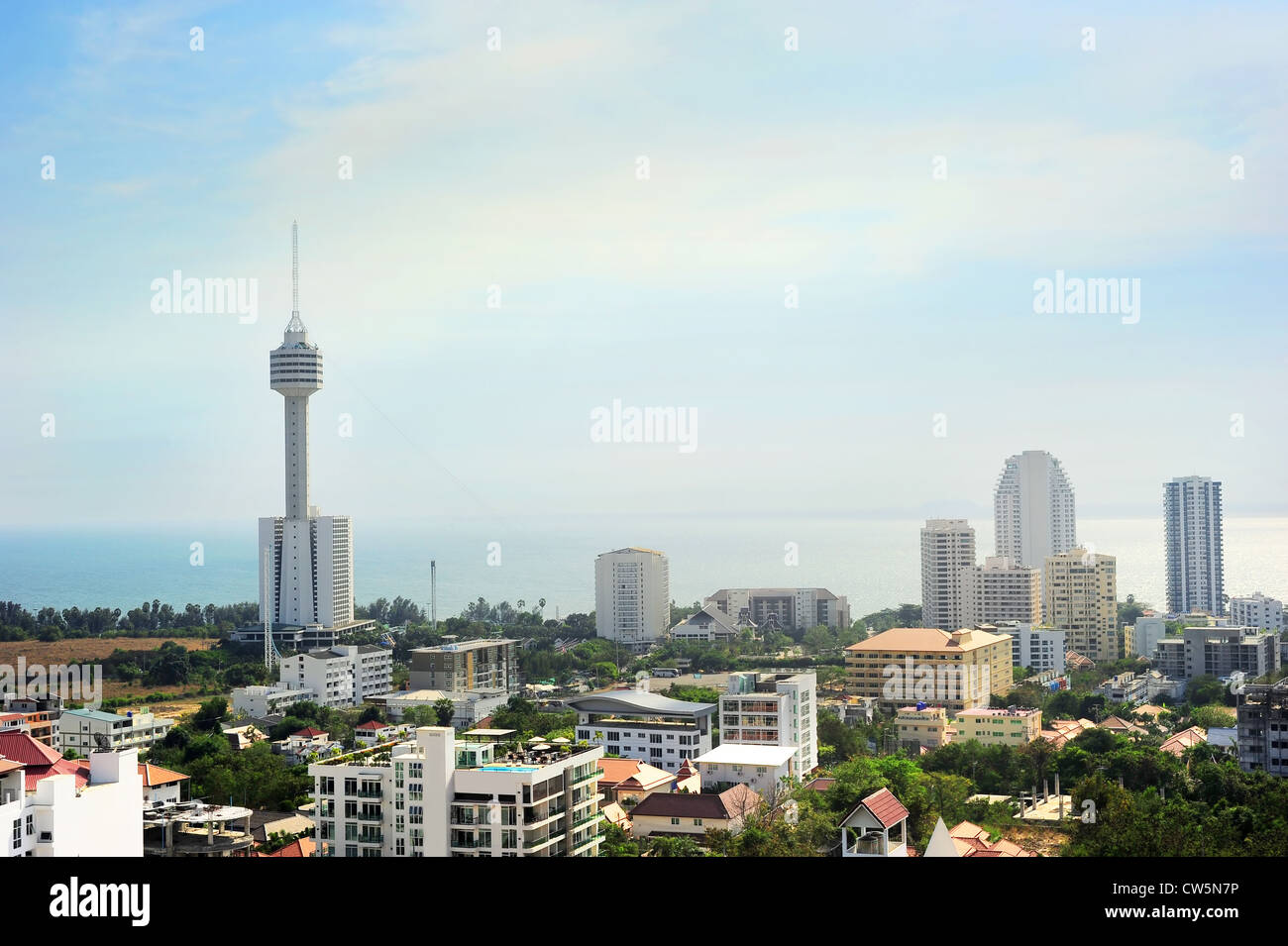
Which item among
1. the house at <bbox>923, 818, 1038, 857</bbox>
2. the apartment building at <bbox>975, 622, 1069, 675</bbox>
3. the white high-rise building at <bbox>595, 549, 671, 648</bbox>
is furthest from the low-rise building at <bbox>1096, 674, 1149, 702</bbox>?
the white high-rise building at <bbox>595, 549, 671, 648</bbox>

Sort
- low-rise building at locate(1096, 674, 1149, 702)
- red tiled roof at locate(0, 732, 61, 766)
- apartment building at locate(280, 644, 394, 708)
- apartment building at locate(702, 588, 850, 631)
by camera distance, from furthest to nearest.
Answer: apartment building at locate(702, 588, 850, 631)
apartment building at locate(280, 644, 394, 708)
low-rise building at locate(1096, 674, 1149, 702)
red tiled roof at locate(0, 732, 61, 766)

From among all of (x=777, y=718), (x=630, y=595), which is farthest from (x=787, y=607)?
(x=777, y=718)

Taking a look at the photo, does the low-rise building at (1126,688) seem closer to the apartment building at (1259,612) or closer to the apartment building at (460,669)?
the apartment building at (1259,612)

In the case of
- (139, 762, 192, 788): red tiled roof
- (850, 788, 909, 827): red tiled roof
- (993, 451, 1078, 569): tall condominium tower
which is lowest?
(139, 762, 192, 788): red tiled roof

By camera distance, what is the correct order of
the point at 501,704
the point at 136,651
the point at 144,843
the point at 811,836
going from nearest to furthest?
the point at 144,843, the point at 811,836, the point at 501,704, the point at 136,651

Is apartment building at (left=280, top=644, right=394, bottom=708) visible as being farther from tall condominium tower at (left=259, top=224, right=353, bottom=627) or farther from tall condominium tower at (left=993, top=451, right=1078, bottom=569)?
tall condominium tower at (left=993, top=451, right=1078, bottom=569)
